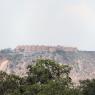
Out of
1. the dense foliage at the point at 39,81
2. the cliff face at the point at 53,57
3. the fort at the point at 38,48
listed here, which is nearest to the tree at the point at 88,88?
the dense foliage at the point at 39,81

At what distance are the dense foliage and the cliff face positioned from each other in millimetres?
130583

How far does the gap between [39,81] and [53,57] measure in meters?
137

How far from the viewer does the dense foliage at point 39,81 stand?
108 feet

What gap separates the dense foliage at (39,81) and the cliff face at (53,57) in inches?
5141

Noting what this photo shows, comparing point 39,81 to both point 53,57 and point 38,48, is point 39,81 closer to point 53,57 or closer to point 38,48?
point 53,57

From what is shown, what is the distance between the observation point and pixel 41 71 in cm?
3653

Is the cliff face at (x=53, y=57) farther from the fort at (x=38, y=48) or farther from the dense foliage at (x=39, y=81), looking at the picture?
the dense foliage at (x=39, y=81)

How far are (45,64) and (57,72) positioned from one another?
Answer: 1.45 m

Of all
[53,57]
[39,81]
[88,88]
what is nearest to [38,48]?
[53,57]

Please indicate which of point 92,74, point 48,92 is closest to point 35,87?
point 48,92

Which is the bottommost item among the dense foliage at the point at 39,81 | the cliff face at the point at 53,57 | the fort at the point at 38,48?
the dense foliage at the point at 39,81

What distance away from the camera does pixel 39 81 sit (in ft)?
121

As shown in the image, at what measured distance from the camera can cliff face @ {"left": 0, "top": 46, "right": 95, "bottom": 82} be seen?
174625 millimetres

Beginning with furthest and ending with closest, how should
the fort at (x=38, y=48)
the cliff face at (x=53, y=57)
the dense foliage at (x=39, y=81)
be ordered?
the fort at (x=38, y=48) < the cliff face at (x=53, y=57) < the dense foliage at (x=39, y=81)
